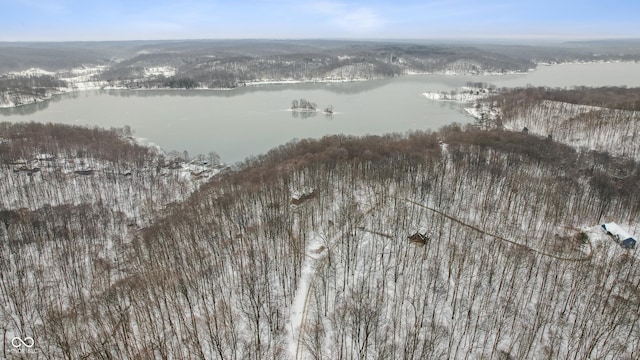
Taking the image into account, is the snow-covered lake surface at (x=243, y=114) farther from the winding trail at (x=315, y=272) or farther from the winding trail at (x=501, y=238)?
the winding trail at (x=501, y=238)

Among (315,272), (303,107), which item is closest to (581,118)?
(303,107)

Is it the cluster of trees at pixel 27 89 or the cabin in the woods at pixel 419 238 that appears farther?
the cluster of trees at pixel 27 89

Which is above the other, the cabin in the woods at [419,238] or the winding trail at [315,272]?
the cabin in the woods at [419,238]

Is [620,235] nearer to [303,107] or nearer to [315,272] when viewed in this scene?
[315,272]

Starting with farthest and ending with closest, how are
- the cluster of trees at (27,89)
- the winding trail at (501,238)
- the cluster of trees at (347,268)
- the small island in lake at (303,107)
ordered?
the cluster of trees at (27,89), the small island in lake at (303,107), the winding trail at (501,238), the cluster of trees at (347,268)

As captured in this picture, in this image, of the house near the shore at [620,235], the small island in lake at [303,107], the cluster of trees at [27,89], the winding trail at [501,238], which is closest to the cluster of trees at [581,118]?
the house near the shore at [620,235]

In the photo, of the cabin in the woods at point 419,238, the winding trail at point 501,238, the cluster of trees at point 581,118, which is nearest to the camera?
the winding trail at point 501,238
